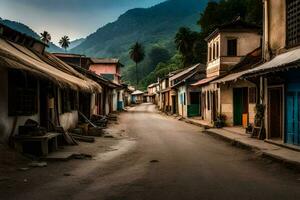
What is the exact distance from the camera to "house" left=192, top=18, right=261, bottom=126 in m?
26.8

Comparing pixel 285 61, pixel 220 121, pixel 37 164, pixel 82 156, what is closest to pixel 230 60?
pixel 220 121

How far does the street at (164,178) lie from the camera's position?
7820mm

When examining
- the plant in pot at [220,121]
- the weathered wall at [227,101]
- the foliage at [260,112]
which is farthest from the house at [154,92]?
the foliage at [260,112]

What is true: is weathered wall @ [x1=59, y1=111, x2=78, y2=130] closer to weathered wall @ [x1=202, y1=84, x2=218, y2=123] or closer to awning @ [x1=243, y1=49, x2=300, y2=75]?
awning @ [x1=243, y1=49, x2=300, y2=75]

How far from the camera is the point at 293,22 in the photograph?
51.4 ft

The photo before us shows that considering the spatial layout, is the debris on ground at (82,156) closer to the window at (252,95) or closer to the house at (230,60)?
the window at (252,95)

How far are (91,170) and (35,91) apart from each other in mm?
5528

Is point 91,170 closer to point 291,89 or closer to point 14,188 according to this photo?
point 14,188

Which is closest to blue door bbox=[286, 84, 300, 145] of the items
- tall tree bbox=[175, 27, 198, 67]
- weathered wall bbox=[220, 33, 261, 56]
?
weathered wall bbox=[220, 33, 261, 56]

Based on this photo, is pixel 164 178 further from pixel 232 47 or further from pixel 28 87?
pixel 232 47

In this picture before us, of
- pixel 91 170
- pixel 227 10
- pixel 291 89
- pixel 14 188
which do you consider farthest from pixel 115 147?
pixel 227 10

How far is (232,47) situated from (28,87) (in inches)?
725

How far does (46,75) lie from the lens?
11.8 meters

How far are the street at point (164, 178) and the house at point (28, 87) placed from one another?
A: 2443mm
